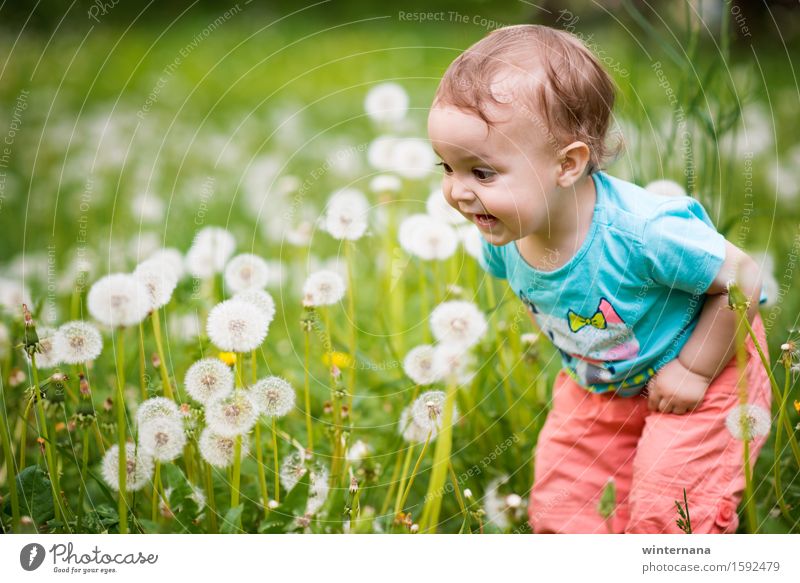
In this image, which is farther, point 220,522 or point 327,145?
point 327,145

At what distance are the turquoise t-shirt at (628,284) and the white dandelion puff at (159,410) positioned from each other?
1.51ft

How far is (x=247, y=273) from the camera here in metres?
1.17

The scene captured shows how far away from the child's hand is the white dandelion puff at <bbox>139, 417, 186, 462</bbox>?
1.94 feet

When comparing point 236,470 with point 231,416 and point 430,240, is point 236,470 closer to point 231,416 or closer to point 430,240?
point 231,416

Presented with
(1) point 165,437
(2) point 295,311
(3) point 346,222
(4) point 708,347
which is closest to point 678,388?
(4) point 708,347

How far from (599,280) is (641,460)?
0.24 m

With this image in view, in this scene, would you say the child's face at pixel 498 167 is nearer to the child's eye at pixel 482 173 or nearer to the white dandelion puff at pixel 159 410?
the child's eye at pixel 482 173

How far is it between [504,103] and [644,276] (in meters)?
0.27

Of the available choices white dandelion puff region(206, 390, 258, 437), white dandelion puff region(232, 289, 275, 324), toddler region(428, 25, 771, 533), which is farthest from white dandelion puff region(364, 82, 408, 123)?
white dandelion puff region(206, 390, 258, 437)

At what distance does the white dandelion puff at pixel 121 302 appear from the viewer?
3.40 feet
